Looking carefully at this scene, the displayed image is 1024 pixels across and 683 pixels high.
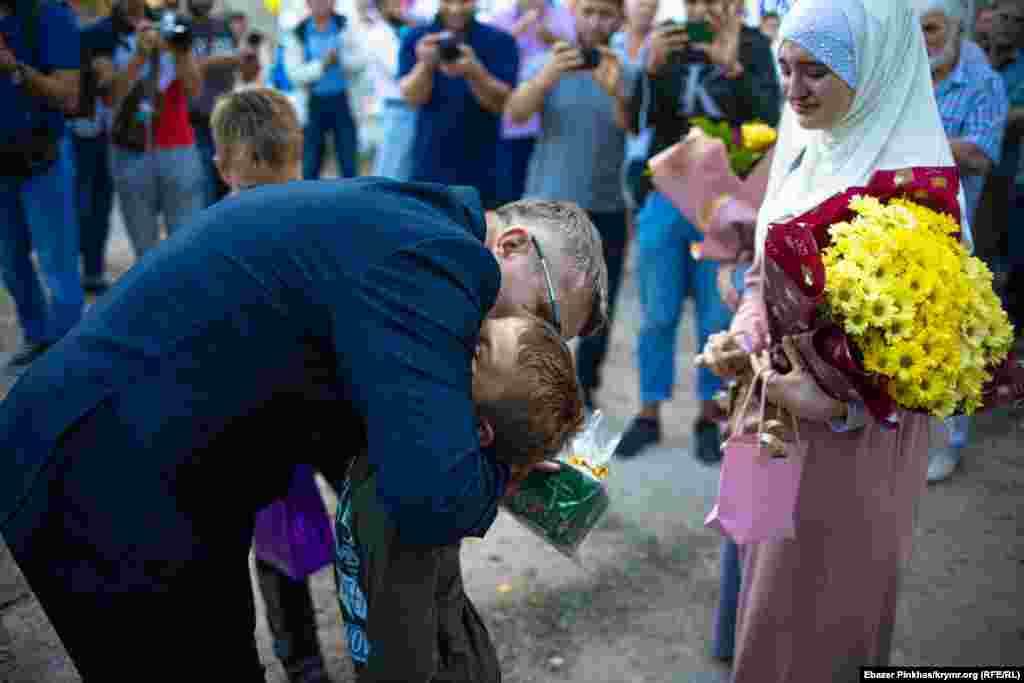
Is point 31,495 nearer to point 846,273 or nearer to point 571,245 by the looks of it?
point 571,245

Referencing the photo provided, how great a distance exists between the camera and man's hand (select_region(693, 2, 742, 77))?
4.41m

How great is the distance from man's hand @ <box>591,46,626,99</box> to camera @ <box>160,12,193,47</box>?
100 inches

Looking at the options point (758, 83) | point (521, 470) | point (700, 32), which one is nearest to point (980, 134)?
point (758, 83)

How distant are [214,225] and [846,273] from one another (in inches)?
53.9

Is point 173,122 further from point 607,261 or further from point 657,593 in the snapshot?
point 657,593

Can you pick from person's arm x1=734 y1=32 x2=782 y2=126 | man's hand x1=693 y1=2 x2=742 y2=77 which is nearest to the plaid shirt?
person's arm x1=734 y1=32 x2=782 y2=126

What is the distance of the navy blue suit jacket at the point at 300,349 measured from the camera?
137 cm

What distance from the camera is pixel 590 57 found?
15.9 feet

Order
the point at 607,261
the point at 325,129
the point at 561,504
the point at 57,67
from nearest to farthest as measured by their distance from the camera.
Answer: the point at 561,504 → the point at 57,67 → the point at 607,261 → the point at 325,129

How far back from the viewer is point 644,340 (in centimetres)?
473

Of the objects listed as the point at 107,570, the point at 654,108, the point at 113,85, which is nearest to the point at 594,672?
the point at 107,570

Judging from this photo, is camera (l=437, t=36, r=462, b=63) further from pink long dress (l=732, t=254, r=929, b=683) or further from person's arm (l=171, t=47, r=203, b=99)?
pink long dress (l=732, t=254, r=929, b=683)

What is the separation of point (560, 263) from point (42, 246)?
4206 millimetres

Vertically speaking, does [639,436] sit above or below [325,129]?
below
